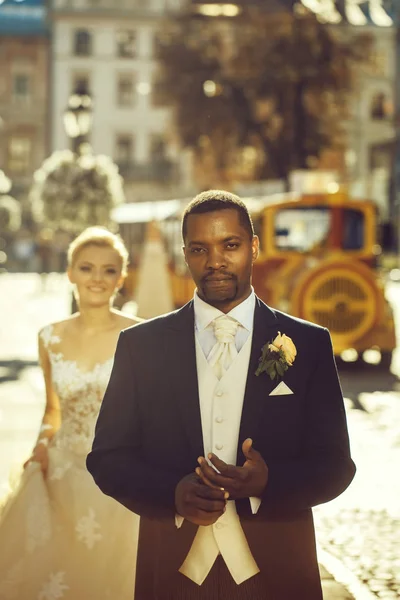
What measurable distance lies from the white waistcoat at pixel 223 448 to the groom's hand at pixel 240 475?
13 centimetres

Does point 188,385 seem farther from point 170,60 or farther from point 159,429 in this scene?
point 170,60

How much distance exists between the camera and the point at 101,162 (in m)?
21.7

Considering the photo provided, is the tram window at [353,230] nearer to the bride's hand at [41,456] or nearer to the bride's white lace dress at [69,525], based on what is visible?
the bride's white lace dress at [69,525]

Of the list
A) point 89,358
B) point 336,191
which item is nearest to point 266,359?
point 89,358

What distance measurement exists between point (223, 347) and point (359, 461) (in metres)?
6.48

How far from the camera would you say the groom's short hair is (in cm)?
275

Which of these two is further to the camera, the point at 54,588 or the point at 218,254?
the point at 54,588

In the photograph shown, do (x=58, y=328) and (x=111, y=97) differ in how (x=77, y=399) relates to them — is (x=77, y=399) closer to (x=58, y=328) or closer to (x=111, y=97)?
(x=58, y=328)

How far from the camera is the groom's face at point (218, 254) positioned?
273 cm

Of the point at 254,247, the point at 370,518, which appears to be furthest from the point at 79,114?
the point at 254,247

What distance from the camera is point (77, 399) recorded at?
5.16 meters

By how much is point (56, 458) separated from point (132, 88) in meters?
63.3

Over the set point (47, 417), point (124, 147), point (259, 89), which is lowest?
point (47, 417)

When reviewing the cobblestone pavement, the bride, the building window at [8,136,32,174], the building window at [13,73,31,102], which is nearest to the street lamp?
the cobblestone pavement
